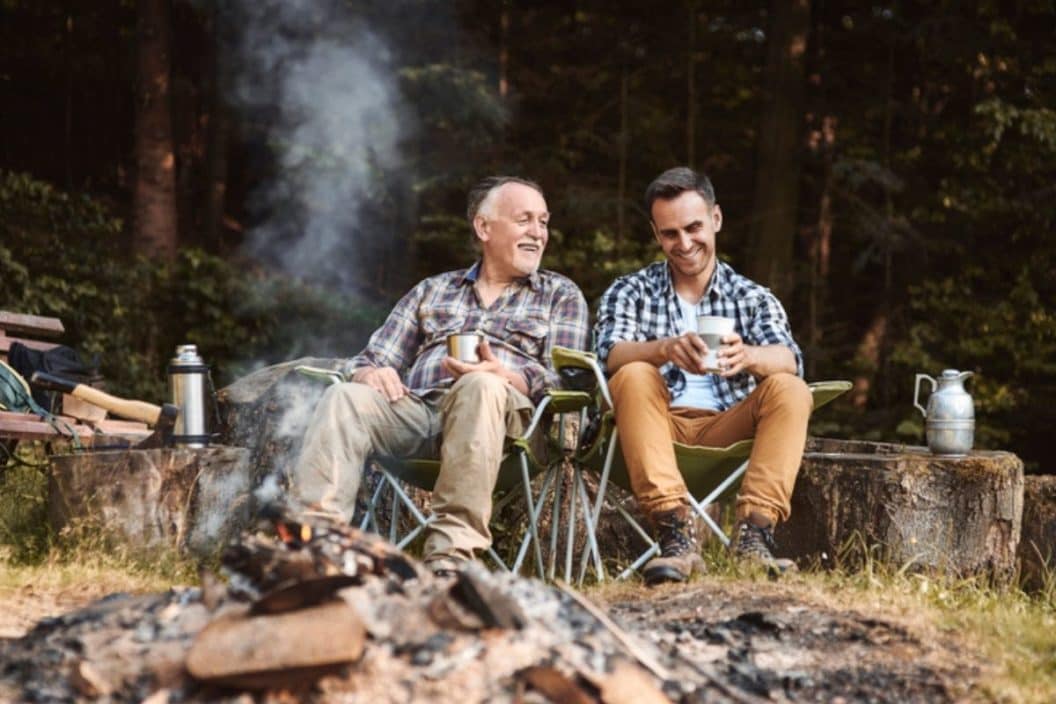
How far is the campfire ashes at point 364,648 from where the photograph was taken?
1.90 metres

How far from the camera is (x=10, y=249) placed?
788 cm

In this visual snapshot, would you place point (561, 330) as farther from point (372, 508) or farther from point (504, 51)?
point (504, 51)

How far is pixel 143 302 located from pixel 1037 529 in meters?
5.79

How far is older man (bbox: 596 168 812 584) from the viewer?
122 inches

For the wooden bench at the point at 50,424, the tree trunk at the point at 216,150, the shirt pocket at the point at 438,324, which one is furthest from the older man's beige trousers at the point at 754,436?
the tree trunk at the point at 216,150

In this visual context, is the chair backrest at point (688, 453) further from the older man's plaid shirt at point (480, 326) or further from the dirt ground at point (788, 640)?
the dirt ground at point (788, 640)

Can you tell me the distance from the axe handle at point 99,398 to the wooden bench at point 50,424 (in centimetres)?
28

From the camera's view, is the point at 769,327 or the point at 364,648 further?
the point at 769,327

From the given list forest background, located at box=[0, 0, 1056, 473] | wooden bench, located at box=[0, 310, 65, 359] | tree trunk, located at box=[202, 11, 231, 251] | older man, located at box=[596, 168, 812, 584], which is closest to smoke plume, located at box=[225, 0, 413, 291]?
forest background, located at box=[0, 0, 1056, 473]

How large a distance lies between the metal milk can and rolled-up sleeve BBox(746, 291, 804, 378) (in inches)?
15.3

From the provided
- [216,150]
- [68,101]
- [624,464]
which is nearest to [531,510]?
[624,464]

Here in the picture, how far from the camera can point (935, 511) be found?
11.5ft

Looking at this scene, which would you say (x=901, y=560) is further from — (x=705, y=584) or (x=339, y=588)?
(x=339, y=588)

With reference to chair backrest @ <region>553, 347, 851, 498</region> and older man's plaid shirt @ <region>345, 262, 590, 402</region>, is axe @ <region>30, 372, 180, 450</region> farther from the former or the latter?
chair backrest @ <region>553, 347, 851, 498</region>
